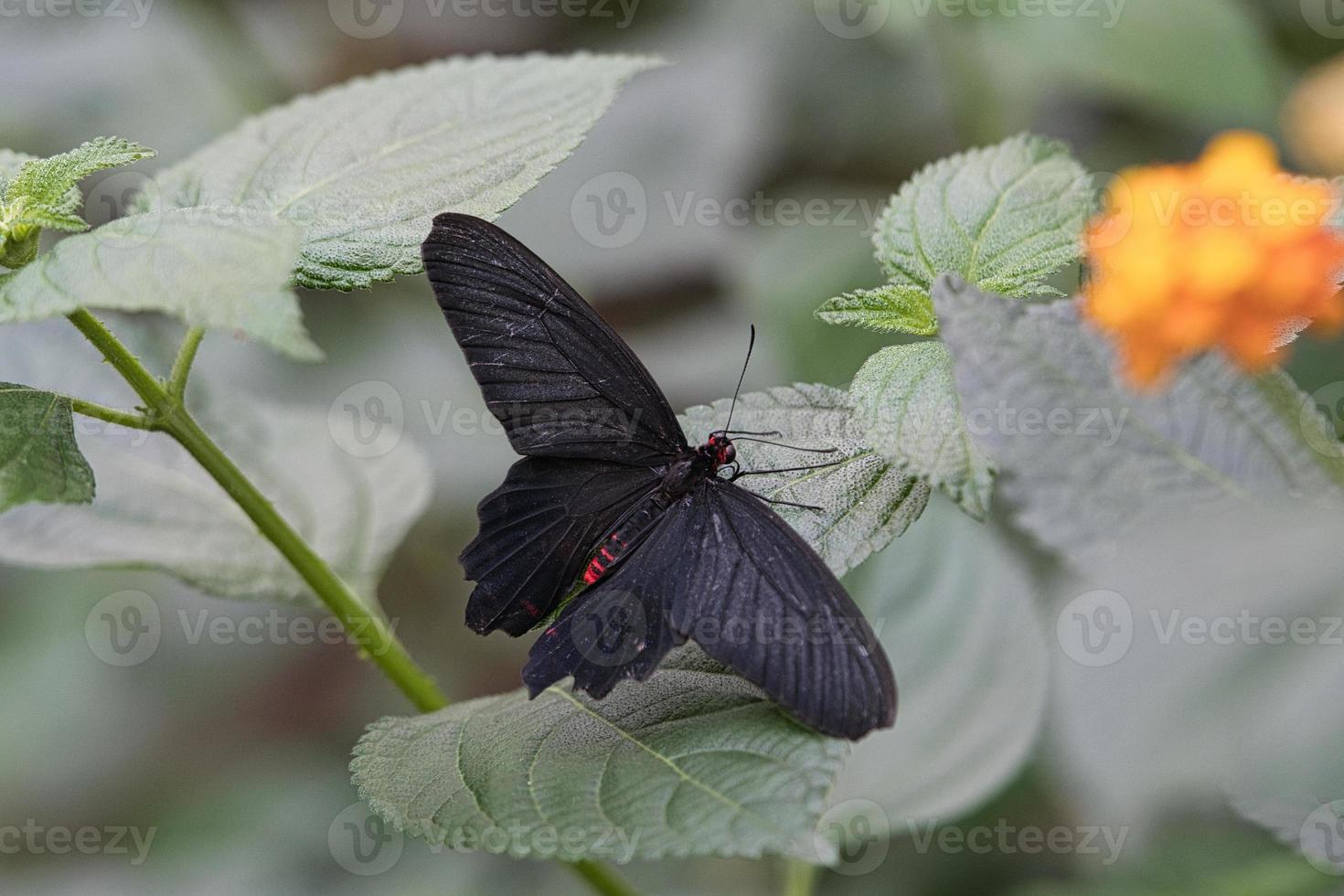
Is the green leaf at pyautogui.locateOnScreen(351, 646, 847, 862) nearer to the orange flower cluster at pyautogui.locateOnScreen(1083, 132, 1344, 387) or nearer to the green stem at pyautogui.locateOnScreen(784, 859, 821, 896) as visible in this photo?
the orange flower cluster at pyautogui.locateOnScreen(1083, 132, 1344, 387)

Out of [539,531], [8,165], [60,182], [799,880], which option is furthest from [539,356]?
[799,880]

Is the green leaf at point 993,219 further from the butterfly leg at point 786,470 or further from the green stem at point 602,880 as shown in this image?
the green stem at point 602,880

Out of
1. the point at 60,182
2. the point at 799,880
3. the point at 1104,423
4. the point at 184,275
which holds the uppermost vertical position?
the point at 60,182

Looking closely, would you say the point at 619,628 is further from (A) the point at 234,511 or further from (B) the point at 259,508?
(A) the point at 234,511

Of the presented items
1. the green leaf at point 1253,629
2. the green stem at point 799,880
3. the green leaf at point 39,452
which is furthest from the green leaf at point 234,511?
the green leaf at point 1253,629

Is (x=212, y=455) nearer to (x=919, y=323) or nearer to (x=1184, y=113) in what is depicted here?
(x=919, y=323)
